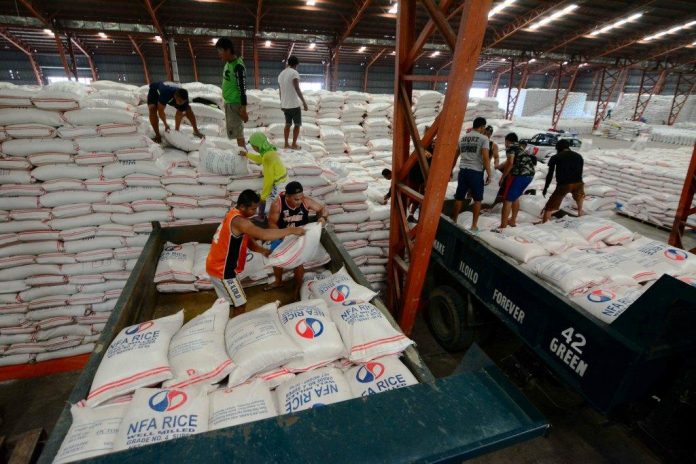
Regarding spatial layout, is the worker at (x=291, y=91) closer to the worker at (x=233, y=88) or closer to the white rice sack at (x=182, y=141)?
the worker at (x=233, y=88)

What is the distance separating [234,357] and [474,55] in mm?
2689

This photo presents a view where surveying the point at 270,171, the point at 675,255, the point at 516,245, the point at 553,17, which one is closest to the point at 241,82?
the point at 270,171

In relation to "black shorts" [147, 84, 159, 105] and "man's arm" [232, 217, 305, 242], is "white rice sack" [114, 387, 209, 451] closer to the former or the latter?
"man's arm" [232, 217, 305, 242]

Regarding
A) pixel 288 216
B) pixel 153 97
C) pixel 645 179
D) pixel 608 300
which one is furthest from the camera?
pixel 645 179

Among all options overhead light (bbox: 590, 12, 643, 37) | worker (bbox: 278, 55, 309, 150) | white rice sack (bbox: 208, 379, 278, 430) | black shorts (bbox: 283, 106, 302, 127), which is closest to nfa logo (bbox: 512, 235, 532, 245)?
white rice sack (bbox: 208, 379, 278, 430)

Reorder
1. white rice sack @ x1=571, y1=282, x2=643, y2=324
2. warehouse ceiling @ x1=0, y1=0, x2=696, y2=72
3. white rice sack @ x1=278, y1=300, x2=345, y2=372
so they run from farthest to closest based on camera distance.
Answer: warehouse ceiling @ x1=0, y1=0, x2=696, y2=72
white rice sack @ x1=571, y1=282, x2=643, y2=324
white rice sack @ x1=278, y1=300, x2=345, y2=372

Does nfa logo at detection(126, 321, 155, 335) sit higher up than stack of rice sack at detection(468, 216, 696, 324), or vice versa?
stack of rice sack at detection(468, 216, 696, 324)

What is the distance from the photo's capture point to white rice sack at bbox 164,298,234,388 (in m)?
2.01

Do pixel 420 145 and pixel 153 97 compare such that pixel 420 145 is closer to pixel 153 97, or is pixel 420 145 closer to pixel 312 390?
pixel 312 390

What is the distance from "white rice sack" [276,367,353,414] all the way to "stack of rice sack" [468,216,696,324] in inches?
A: 72.5

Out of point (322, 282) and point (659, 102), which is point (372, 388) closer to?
point (322, 282)

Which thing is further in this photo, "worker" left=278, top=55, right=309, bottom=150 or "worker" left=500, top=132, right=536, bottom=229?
"worker" left=278, top=55, right=309, bottom=150

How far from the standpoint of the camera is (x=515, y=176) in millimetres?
4652

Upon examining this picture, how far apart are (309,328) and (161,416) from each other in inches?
38.1
